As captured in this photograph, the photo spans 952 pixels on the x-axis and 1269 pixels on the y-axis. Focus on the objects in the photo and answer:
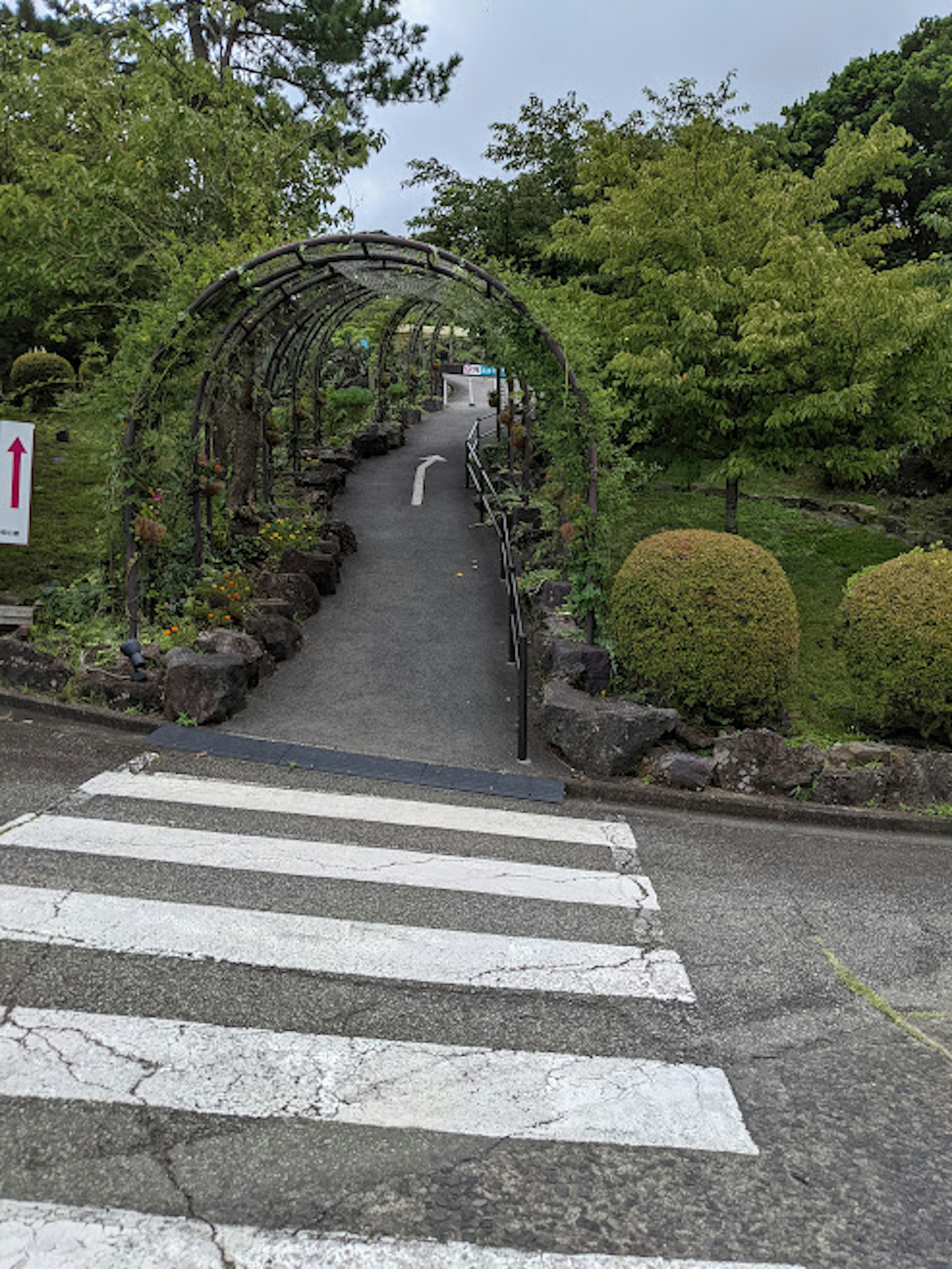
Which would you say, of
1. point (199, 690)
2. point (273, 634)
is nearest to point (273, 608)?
point (273, 634)

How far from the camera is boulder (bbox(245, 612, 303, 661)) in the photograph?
381 inches

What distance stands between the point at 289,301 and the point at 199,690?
6358mm

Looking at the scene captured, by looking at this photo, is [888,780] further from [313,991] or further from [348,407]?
[348,407]

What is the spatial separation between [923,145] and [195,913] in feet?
94.1

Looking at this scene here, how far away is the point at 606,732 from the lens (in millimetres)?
7555

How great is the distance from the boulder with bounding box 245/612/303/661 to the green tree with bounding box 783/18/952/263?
19239mm

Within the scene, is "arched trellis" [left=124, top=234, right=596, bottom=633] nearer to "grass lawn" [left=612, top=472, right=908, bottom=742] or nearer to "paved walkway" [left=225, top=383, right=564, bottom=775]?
"paved walkway" [left=225, top=383, right=564, bottom=775]

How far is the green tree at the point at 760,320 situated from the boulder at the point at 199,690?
6.03 metres

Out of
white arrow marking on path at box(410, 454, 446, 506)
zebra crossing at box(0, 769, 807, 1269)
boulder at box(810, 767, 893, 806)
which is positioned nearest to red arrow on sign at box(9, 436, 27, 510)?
zebra crossing at box(0, 769, 807, 1269)

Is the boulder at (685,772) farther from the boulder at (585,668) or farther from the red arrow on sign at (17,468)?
the red arrow on sign at (17,468)

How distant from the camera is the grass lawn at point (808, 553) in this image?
926 cm

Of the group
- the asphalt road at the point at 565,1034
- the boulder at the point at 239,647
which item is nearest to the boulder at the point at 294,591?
the boulder at the point at 239,647

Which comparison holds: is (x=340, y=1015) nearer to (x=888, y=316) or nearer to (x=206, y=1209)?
(x=206, y=1209)

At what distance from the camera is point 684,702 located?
8164mm
